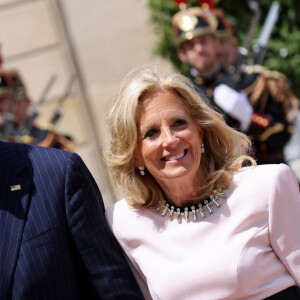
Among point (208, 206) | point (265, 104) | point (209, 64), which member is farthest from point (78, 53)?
point (208, 206)

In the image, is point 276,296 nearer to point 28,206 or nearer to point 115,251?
point 115,251

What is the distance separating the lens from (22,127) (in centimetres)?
661

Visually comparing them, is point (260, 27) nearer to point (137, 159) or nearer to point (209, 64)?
point (209, 64)

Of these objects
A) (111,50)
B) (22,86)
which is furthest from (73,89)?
(22,86)

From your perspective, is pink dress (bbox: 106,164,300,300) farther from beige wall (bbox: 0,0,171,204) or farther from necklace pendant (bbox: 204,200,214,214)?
beige wall (bbox: 0,0,171,204)

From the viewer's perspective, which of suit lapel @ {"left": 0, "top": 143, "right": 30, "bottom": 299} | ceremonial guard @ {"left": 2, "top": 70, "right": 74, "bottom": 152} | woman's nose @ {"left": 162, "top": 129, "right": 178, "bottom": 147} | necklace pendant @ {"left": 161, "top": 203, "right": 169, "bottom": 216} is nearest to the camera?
suit lapel @ {"left": 0, "top": 143, "right": 30, "bottom": 299}

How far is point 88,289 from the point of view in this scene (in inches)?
104

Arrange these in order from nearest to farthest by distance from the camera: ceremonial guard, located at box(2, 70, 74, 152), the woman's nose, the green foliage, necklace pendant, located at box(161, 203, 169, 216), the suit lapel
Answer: the suit lapel
the woman's nose
necklace pendant, located at box(161, 203, 169, 216)
ceremonial guard, located at box(2, 70, 74, 152)
the green foliage

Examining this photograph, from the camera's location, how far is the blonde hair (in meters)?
2.76

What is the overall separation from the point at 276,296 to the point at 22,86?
476 centimetres

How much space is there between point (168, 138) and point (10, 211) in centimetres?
60

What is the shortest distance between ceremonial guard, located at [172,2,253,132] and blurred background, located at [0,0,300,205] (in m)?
2.17

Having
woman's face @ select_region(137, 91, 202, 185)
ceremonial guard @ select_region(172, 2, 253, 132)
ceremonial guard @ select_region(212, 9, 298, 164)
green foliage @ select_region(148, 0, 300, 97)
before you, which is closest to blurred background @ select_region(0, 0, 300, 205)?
green foliage @ select_region(148, 0, 300, 97)

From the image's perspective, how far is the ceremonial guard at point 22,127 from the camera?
6324 mm
